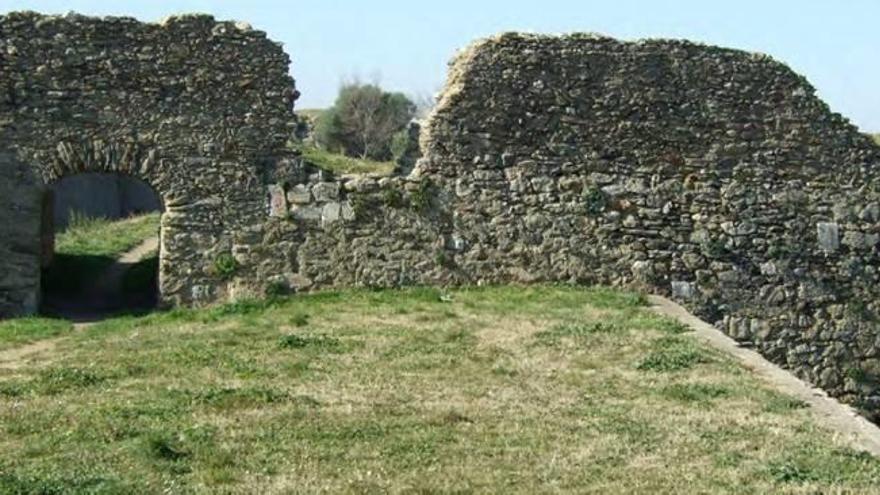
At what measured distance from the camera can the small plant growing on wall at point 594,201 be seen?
56.2 ft

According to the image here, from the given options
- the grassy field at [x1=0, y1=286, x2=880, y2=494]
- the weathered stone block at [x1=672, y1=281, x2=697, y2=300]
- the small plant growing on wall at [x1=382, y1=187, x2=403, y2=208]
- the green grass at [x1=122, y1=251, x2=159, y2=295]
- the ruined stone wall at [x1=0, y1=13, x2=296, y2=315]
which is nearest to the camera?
the grassy field at [x1=0, y1=286, x2=880, y2=494]

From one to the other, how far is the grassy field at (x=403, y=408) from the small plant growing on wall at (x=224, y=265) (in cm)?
50

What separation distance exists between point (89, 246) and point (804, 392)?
1228cm

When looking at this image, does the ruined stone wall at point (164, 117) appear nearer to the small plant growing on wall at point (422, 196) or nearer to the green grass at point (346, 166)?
the green grass at point (346, 166)

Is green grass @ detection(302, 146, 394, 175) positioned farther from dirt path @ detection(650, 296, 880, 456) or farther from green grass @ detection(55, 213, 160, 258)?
dirt path @ detection(650, 296, 880, 456)

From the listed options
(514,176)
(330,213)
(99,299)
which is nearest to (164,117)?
(330,213)

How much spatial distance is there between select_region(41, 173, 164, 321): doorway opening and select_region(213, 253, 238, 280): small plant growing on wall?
101cm

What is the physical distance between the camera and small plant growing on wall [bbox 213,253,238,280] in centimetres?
1620

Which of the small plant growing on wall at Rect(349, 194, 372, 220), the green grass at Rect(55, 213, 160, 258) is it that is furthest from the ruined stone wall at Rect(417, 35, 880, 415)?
the green grass at Rect(55, 213, 160, 258)

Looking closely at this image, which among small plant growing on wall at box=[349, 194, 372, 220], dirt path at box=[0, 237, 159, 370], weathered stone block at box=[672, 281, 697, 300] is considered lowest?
dirt path at box=[0, 237, 159, 370]

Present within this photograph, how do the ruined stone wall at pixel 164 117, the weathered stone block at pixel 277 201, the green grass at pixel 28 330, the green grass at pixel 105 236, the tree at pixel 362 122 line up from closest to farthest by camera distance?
1. the green grass at pixel 28 330
2. the ruined stone wall at pixel 164 117
3. the weathered stone block at pixel 277 201
4. the green grass at pixel 105 236
5. the tree at pixel 362 122

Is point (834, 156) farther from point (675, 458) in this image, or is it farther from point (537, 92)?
point (675, 458)

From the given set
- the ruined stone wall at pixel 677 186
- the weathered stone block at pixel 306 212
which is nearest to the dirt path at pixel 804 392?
the ruined stone wall at pixel 677 186

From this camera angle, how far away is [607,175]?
Answer: 17.2 metres
